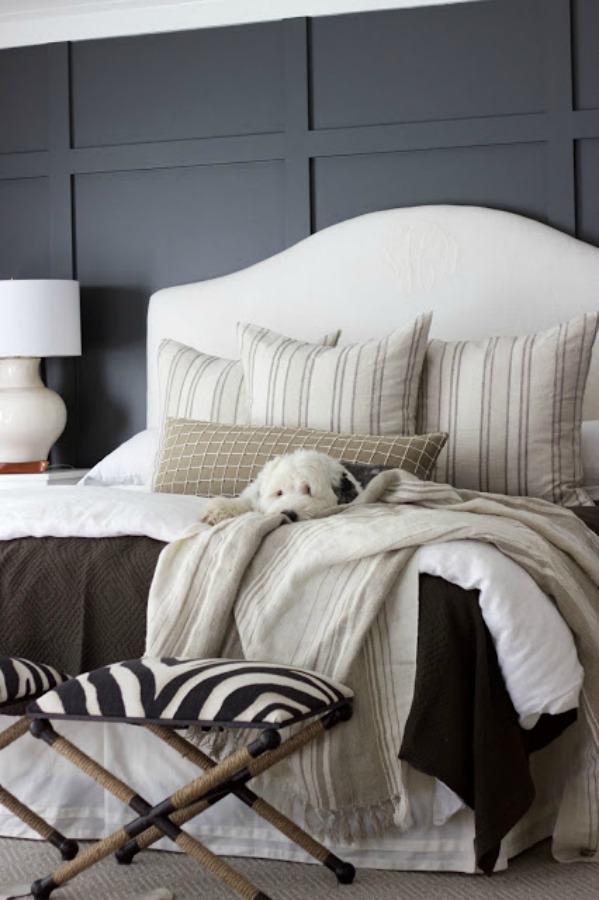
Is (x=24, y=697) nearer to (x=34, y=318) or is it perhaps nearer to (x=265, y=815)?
(x=265, y=815)

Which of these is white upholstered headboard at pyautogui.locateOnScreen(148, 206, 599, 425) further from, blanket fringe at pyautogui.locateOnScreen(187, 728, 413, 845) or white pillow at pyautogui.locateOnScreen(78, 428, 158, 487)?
blanket fringe at pyautogui.locateOnScreen(187, 728, 413, 845)

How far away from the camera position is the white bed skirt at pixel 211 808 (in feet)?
7.73

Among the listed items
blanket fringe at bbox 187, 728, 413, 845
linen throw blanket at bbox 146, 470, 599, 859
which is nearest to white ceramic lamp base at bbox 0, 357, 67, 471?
linen throw blanket at bbox 146, 470, 599, 859

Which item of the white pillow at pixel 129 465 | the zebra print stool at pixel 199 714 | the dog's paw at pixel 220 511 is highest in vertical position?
the white pillow at pixel 129 465

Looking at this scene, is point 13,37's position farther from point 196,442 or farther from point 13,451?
point 196,442

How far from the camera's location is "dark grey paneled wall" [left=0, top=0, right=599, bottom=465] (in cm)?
425

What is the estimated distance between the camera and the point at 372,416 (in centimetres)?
354

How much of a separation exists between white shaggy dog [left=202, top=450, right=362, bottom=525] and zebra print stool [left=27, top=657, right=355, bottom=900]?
0.49m

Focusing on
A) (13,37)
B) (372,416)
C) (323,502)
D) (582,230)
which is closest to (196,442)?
(372,416)

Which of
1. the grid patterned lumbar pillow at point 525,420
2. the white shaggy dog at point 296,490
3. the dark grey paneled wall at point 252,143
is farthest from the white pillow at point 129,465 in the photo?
the white shaggy dog at point 296,490

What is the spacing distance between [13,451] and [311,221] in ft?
4.11

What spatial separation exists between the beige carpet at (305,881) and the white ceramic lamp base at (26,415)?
2.20 m

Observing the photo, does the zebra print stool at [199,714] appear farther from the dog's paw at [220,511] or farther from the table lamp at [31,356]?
the table lamp at [31,356]

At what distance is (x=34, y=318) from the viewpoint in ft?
14.4
